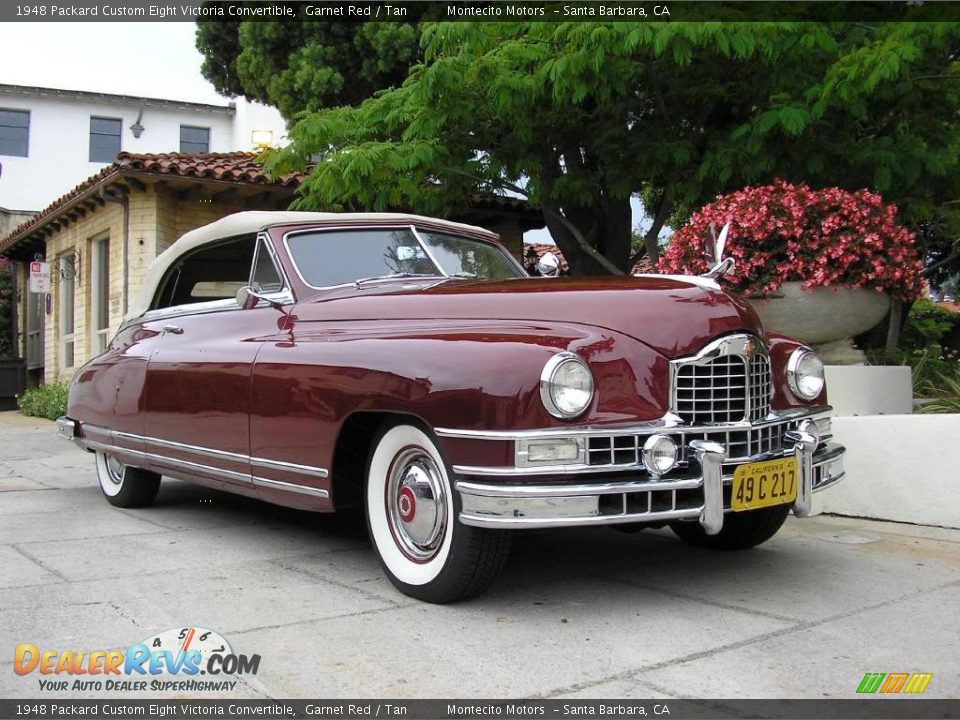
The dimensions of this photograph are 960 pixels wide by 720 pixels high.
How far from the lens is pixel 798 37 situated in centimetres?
691

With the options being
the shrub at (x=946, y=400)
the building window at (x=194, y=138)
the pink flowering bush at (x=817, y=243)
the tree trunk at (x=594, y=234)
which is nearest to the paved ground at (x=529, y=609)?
the shrub at (x=946, y=400)

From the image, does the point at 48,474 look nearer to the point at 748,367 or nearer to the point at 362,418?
the point at 362,418

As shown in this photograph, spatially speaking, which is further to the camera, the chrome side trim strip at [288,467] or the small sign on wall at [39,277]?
the small sign on wall at [39,277]

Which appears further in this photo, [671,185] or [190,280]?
[671,185]

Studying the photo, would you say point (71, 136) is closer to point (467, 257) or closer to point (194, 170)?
point (194, 170)

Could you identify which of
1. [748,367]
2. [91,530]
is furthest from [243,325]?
[748,367]

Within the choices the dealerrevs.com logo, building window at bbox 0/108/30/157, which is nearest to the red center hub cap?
the dealerrevs.com logo

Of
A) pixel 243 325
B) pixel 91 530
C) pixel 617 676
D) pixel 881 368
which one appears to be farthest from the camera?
pixel 881 368

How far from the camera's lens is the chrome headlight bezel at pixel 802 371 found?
4.04 metres

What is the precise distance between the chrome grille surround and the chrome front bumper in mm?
161

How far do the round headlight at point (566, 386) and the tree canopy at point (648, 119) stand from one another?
13.8 feet

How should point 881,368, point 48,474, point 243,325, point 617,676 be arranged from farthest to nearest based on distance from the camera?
point 48,474
point 881,368
point 243,325
point 617,676

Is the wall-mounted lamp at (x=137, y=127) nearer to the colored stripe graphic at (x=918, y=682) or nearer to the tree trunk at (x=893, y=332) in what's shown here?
the tree trunk at (x=893, y=332)

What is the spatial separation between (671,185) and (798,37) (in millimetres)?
1641
